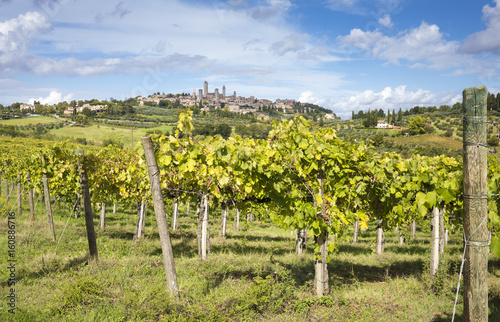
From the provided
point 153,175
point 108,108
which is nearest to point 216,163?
point 153,175

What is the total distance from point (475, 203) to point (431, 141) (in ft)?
256

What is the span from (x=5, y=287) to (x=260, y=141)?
6166 millimetres

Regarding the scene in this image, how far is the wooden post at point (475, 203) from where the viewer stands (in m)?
2.71

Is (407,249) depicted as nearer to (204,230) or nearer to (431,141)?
(204,230)

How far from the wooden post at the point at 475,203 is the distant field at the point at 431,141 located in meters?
71.9

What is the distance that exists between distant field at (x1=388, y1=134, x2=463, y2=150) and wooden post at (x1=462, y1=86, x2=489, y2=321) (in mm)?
71900

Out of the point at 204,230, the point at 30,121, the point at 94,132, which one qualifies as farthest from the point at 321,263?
the point at 30,121

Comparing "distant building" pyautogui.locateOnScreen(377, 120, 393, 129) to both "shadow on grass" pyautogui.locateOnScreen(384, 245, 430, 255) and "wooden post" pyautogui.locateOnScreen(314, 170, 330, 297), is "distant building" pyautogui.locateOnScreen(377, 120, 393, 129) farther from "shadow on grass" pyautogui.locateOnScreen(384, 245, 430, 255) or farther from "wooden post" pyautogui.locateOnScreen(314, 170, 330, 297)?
"wooden post" pyautogui.locateOnScreen(314, 170, 330, 297)

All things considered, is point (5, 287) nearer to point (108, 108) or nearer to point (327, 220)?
point (327, 220)

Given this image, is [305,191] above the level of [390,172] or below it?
below

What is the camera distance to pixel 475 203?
2760mm

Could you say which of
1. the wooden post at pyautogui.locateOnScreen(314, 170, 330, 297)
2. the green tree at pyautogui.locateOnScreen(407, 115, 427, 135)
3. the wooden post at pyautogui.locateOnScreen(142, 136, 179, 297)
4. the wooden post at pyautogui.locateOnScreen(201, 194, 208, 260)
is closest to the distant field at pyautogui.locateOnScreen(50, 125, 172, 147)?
the wooden post at pyautogui.locateOnScreen(201, 194, 208, 260)

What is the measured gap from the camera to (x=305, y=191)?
6.36m

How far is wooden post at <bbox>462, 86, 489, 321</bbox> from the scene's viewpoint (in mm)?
2709
